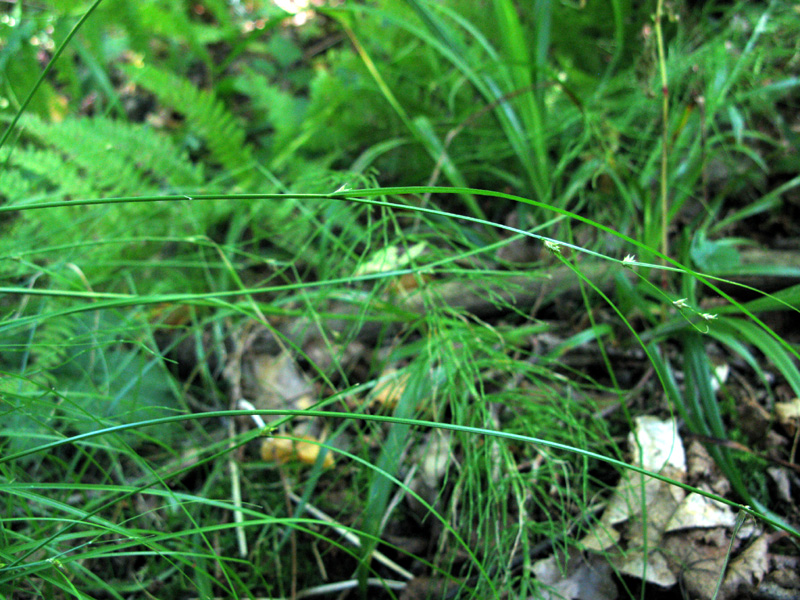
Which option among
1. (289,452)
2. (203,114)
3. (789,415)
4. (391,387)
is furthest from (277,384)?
(789,415)

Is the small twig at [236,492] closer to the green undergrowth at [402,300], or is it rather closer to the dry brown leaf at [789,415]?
the green undergrowth at [402,300]

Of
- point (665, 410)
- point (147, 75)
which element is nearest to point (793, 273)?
point (665, 410)

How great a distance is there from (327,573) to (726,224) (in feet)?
4.84

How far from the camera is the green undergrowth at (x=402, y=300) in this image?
1.02m

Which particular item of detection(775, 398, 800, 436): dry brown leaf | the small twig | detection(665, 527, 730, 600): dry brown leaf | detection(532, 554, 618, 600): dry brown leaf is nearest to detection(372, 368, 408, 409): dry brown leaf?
the small twig

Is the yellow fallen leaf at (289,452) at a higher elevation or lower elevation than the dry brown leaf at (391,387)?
lower

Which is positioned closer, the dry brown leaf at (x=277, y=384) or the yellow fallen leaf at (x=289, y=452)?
the yellow fallen leaf at (x=289, y=452)

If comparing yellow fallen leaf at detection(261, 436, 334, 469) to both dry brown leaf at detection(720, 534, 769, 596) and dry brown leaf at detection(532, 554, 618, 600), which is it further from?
dry brown leaf at detection(720, 534, 769, 596)

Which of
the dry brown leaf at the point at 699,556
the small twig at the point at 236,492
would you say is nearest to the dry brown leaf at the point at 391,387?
the small twig at the point at 236,492

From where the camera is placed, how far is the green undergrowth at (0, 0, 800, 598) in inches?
40.2

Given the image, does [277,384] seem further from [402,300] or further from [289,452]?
[402,300]

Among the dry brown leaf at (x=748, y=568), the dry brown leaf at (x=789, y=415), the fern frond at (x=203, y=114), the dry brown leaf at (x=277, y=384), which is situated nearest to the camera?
the dry brown leaf at (x=748, y=568)

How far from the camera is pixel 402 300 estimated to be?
51.1 inches

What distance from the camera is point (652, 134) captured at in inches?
62.8
